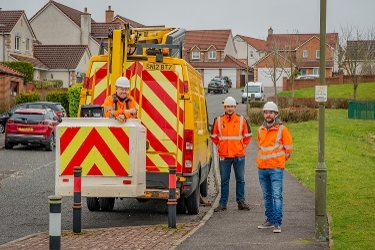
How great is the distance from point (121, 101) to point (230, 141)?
9.65 feet

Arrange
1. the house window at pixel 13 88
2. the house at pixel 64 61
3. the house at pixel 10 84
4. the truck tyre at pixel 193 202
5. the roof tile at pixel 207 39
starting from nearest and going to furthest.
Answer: the truck tyre at pixel 193 202 < the house at pixel 10 84 < the house window at pixel 13 88 < the house at pixel 64 61 < the roof tile at pixel 207 39

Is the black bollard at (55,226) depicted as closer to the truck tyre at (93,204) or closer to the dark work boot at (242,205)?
the truck tyre at (93,204)

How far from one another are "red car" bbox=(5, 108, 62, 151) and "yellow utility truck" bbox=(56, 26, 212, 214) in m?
16.6

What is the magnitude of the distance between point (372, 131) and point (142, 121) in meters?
32.6

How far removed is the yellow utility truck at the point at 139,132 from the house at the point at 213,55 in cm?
9252

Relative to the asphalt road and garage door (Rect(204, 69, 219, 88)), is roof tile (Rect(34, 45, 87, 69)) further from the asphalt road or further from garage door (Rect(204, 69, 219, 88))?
the asphalt road

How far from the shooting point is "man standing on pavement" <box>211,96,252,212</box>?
15.3 meters

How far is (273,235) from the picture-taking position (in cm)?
1245

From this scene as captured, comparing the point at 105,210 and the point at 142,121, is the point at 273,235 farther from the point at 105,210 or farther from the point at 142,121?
the point at 105,210

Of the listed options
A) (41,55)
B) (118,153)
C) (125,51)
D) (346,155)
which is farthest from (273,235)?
(41,55)

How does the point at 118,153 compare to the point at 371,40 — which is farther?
the point at 371,40

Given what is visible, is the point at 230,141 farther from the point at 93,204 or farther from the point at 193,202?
the point at 93,204

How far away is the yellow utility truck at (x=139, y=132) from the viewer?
12102 mm

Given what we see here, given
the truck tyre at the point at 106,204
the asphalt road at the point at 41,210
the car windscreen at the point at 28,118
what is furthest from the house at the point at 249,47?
the truck tyre at the point at 106,204
